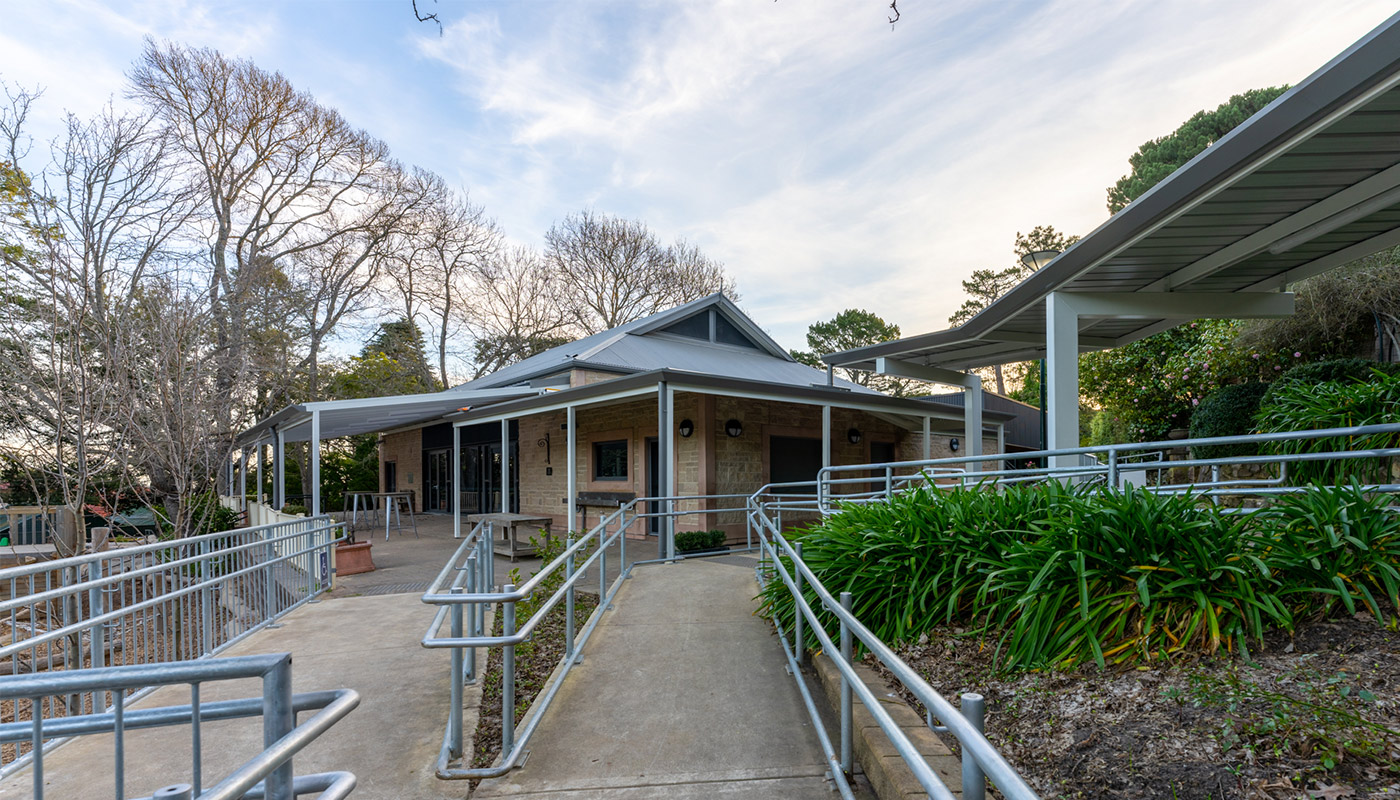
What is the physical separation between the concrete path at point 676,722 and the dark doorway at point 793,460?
7.31 meters

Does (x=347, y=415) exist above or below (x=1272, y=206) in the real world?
below

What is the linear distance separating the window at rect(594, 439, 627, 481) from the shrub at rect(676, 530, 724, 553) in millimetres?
3401

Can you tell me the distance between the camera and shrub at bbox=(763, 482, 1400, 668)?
3178 mm

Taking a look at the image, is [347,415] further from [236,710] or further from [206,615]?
[236,710]

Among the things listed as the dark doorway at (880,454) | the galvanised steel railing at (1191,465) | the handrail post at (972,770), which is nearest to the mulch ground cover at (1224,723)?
the galvanised steel railing at (1191,465)

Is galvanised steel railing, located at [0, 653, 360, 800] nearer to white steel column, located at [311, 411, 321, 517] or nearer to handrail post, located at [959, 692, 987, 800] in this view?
handrail post, located at [959, 692, 987, 800]

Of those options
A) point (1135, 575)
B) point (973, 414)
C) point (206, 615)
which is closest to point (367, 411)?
point (206, 615)

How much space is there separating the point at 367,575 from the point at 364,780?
286 inches

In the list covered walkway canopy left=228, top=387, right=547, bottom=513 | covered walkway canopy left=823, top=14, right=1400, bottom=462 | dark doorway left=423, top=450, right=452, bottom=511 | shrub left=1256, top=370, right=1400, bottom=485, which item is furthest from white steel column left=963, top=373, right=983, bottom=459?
dark doorway left=423, top=450, right=452, bottom=511

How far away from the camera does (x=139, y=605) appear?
466cm

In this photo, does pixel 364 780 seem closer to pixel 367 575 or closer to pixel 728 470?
pixel 367 575

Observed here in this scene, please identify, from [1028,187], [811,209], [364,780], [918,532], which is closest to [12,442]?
[364,780]

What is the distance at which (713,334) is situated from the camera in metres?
18.4

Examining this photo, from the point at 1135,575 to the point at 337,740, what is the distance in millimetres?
4278
